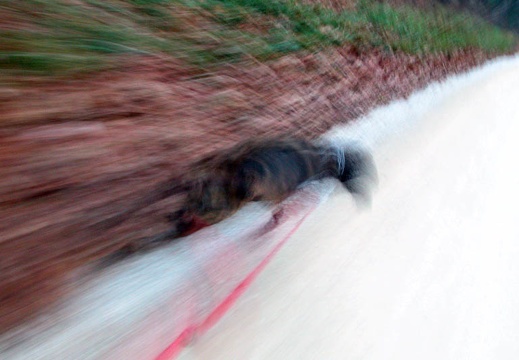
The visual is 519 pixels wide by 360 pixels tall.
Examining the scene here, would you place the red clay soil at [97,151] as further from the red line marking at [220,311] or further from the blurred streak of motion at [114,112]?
the red line marking at [220,311]

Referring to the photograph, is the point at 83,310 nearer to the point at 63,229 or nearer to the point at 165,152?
the point at 63,229

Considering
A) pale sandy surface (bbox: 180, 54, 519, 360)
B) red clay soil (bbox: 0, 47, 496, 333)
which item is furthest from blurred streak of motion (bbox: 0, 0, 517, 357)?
pale sandy surface (bbox: 180, 54, 519, 360)

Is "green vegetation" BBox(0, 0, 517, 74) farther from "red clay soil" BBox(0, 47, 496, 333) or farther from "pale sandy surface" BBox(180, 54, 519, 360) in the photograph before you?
"pale sandy surface" BBox(180, 54, 519, 360)

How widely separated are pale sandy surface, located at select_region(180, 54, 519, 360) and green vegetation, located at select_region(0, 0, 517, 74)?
1.86 ft

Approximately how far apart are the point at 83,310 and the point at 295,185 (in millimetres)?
669

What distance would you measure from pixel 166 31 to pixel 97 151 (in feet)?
1.52

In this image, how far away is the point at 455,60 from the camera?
398 centimetres

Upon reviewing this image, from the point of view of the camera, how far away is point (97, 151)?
3.54ft

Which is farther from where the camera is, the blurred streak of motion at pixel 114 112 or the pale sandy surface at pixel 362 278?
the pale sandy surface at pixel 362 278

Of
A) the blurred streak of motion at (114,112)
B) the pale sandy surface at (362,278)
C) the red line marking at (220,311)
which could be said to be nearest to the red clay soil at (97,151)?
the blurred streak of motion at (114,112)

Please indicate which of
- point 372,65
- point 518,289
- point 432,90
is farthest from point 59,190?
point 432,90

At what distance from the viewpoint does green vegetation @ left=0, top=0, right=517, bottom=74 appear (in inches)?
41.8

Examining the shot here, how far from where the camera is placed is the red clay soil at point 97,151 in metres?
0.94

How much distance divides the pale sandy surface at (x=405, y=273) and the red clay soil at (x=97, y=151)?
389 millimetres
